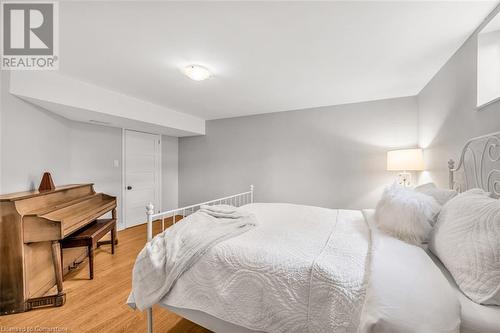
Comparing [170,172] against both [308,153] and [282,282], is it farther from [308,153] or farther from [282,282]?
[282,282]

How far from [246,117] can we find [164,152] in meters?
2.00

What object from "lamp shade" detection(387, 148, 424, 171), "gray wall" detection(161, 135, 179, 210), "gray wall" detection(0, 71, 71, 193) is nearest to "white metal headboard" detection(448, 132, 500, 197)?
"lamp shade" detection(387, 148, 424, 171)

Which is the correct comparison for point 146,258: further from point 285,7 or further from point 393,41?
point 393,41

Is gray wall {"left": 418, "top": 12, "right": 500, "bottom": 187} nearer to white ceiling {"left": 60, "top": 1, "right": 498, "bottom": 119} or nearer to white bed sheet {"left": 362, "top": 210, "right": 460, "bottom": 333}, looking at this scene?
white ceiling {"left": 60, "top": 1, "right": 498, "bottom": 119}

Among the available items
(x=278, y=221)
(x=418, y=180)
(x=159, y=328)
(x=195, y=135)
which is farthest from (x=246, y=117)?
(x=159, y=328)

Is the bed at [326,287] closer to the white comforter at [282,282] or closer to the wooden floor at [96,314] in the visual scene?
the white comforter at [282,282]

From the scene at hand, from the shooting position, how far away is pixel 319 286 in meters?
0.95

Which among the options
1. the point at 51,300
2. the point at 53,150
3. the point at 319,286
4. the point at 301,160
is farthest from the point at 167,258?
the point at 301,160

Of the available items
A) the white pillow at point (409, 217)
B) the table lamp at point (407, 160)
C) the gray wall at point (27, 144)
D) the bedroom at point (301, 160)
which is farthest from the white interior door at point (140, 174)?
the table lamp at point (407, 160)

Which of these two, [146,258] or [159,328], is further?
[159,328]

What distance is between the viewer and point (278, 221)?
1.82 m

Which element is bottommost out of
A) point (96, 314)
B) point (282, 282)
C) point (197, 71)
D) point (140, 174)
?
point (96, 314)

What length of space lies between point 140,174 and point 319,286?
13.2 feet

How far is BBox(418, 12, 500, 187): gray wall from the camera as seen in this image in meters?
1.60
